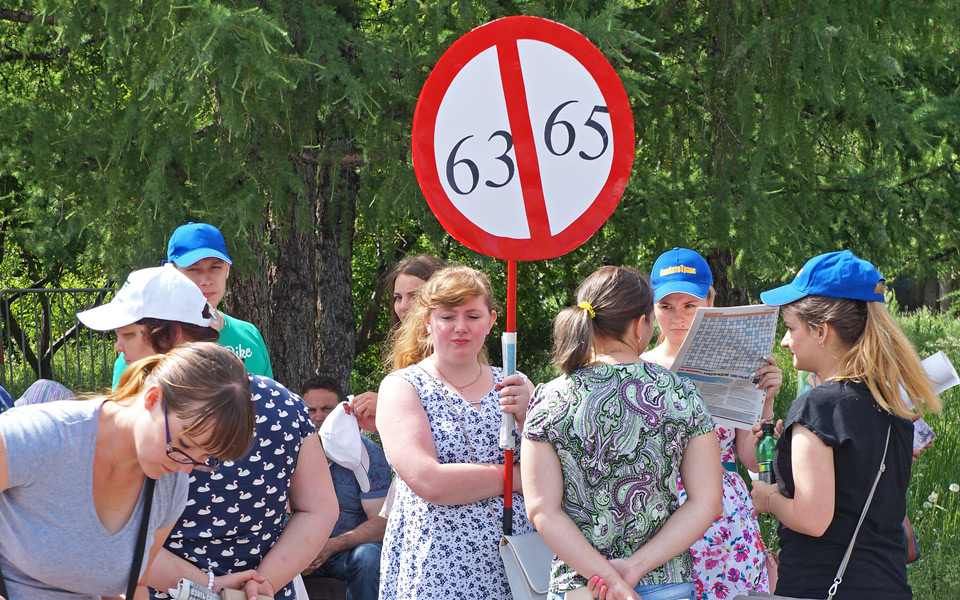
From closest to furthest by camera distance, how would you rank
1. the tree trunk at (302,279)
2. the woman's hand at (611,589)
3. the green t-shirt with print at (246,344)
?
the woman's hand at (611,589), the green t-shirt with print at (246,344), the tree trunk at (302,279)

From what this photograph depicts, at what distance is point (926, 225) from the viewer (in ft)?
24.0

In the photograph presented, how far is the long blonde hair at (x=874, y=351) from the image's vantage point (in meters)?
2.59

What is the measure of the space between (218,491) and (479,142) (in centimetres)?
133

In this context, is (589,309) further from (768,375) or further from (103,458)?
(103,458)

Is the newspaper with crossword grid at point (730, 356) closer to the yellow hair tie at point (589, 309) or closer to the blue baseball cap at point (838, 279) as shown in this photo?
the blue baseball cap at point (838, 279)

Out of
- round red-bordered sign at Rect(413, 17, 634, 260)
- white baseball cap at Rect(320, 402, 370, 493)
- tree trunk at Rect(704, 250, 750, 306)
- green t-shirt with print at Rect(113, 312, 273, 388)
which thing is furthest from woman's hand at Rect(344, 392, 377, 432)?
tree trunk at Rect(704, 250, 750, 306)

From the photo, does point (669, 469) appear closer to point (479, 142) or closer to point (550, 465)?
point (550, 465)

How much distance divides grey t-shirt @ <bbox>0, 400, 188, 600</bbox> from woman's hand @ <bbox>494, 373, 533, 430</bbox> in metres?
1.16

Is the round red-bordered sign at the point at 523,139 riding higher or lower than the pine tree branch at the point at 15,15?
lower

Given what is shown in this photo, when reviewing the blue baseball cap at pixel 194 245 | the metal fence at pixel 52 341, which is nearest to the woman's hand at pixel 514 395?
the blue baseball cap at pixel 194 245

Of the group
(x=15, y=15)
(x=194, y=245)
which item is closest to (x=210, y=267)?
(x=194, y=245)

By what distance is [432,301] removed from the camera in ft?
9.88

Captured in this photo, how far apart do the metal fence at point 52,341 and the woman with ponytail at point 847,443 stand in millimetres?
9133

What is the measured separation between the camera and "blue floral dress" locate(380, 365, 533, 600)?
2.80 meters
